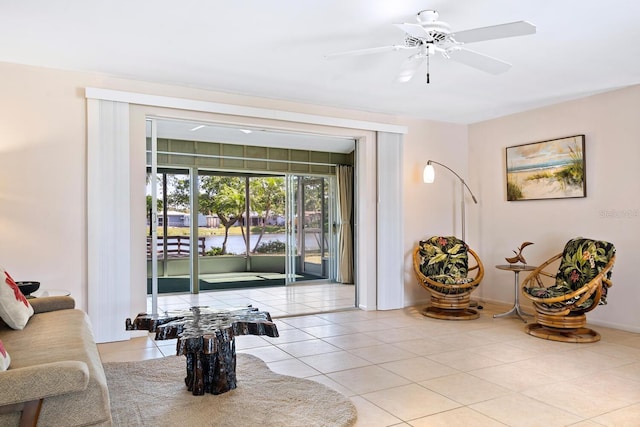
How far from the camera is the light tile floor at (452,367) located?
8.93 ft

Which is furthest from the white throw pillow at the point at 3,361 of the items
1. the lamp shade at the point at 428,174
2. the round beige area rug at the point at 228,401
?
the lamp shade at the point at 428,174

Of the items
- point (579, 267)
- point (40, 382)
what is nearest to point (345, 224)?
point (579, 267)

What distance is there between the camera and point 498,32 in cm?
272

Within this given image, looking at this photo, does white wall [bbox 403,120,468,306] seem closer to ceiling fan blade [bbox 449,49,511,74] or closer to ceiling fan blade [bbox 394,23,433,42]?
ceiling fan blade [bbox 449,49,511,74]

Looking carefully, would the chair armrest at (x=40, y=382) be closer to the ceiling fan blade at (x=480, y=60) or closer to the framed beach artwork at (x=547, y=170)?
the ceiling fan blade at (x=480, y=60)

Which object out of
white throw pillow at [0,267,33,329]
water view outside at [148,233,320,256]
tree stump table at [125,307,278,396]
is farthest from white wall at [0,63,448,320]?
water view outside at [148,233,320,256]

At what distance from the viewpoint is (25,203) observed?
4.00 m

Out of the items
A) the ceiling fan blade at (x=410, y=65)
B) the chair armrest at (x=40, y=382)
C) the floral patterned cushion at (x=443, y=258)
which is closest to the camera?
the chair armrest at (x=40, y=382)

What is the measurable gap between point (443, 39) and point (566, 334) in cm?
302

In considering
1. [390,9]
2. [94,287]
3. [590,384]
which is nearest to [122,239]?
[94,287]

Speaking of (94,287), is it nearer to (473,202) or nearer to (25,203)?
(25,203)

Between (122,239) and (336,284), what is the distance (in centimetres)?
457

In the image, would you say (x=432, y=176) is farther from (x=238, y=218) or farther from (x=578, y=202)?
(x=238, y=218)

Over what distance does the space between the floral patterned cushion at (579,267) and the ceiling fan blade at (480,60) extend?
2157 mm
